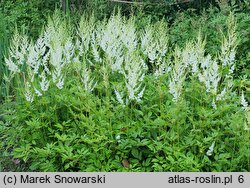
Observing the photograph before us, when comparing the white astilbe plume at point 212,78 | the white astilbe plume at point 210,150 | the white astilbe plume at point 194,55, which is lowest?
the white astilbe plume at point 210,150

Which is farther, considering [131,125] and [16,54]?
[16,54]

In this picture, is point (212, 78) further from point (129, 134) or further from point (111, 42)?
point (111, 42)

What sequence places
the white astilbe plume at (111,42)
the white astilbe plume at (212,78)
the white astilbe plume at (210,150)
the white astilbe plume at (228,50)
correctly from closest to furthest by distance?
the white astilbe plume at (210,150) < the white astilbe plume at (212,78) < the white astilbe plume at (228,50) < the white astilbe plume at (111,42)

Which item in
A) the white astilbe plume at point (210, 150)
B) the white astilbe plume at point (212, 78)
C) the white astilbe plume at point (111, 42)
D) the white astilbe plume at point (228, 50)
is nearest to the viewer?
the white astilbe plume at point (210, 150)

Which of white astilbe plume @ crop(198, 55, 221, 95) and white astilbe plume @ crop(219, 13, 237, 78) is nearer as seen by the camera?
white astilbe plume @ crop(198, 55, 221, 95)

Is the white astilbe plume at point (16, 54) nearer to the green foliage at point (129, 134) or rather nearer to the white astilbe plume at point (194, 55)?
the green foliage at point (129, 134)

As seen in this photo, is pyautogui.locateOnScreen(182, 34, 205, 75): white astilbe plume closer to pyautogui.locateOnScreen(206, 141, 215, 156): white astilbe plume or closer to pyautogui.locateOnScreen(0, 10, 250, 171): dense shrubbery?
pyautogui.locateOnScreen(0, 10, 250, 171): dense shrubbery

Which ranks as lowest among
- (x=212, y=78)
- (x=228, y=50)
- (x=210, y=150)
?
A: (x=210, y=150)

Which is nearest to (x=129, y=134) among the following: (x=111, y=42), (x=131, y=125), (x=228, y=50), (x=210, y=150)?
(x=131, y=125)

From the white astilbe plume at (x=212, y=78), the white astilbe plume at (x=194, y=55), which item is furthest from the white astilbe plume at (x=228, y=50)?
the white astilbe plume at (x=212, y=78)

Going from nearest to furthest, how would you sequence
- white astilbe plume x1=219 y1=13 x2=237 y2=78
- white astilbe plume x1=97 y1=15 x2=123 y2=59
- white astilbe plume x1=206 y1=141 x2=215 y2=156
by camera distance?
white astilbe plume x1=206 y1=141 x2=215 y2=156
white astilbe plume x1=219 y1=13 x2=237 y2=78
white astilbe plume x1=97 y1=15 x2=123 y2=59

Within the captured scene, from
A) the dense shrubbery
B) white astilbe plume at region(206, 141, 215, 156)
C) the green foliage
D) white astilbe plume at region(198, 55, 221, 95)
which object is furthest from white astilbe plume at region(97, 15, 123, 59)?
white astilbe plume at region(206, 141, 215, 156)
